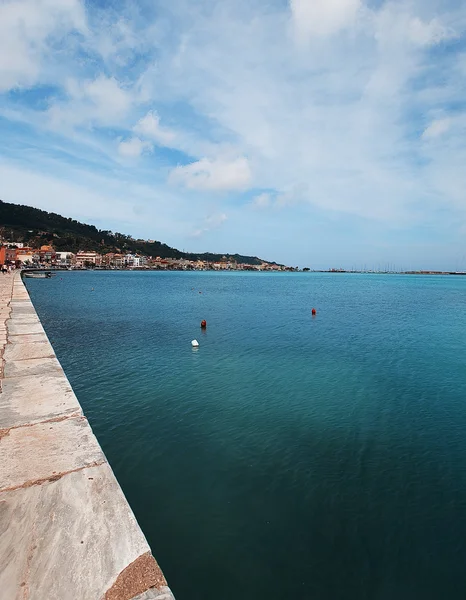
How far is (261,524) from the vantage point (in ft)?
20.2

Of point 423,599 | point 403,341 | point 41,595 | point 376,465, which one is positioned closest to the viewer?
point 41,595

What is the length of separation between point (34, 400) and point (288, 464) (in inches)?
227

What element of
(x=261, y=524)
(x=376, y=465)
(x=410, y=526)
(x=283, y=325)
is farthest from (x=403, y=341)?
(x=261, y=524)

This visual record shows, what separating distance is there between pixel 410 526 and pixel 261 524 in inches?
107

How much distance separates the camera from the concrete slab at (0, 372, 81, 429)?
644 cm

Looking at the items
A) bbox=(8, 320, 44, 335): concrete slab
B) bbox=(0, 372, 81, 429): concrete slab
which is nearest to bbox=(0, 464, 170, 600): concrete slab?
bbox=(0, 372, 81, 429): concrete slab

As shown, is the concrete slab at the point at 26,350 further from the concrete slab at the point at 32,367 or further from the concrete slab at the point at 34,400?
the concrete slab at the point at 34,400

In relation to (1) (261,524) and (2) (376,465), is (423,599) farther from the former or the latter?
(2) (376,465)

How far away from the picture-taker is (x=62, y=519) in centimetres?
397

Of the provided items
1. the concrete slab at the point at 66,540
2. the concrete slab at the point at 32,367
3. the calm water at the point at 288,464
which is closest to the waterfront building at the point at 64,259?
the calm water at the point at 288,464

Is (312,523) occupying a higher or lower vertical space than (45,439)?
lower

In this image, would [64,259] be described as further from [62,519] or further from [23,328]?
[62,519]

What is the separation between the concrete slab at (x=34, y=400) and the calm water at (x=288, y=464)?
194cm

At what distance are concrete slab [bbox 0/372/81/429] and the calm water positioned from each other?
1.94m
